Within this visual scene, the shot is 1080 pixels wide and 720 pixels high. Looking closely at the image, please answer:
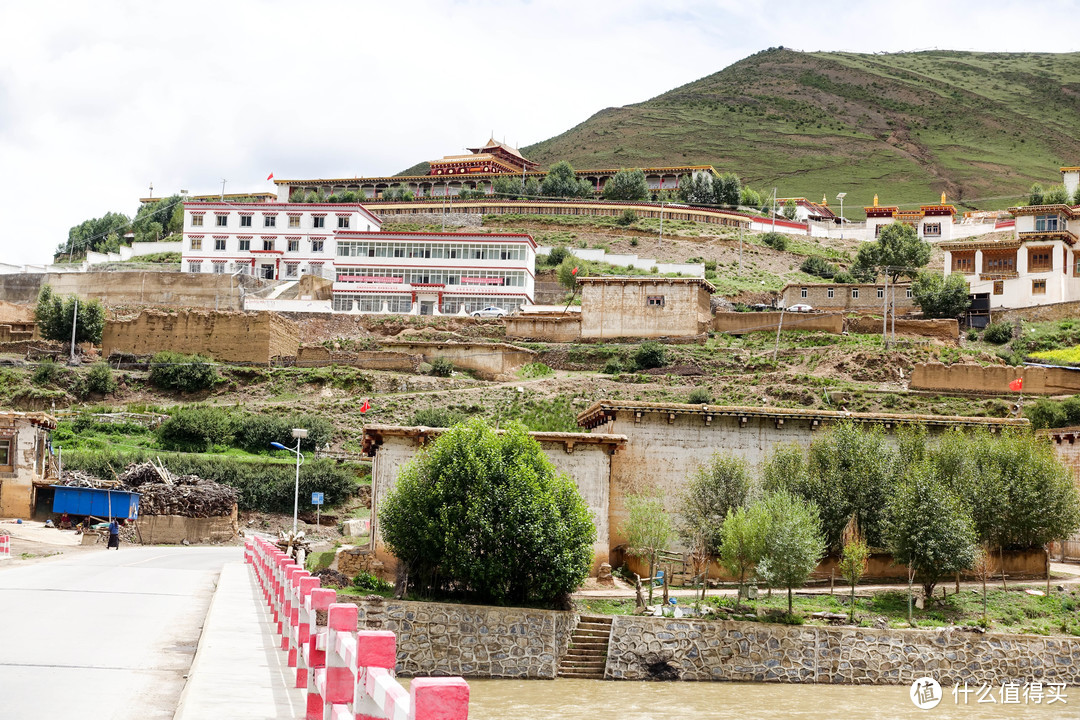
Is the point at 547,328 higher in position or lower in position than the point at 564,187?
lower

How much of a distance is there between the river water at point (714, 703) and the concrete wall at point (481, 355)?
4027 cm

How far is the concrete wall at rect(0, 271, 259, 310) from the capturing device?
79438 mm

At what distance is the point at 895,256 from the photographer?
78125mm

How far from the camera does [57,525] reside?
44344mm

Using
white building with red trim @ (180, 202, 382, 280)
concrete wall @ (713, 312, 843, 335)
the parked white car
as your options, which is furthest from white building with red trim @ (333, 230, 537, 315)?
concrete wall @ (713, 312, 843, 335)

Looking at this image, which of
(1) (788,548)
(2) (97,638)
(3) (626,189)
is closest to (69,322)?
(1) (788,548)

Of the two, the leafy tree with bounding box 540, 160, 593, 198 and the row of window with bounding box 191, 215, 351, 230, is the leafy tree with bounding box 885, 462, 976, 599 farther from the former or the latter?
the leafy tree with bounding box 540, 160, 593, 198

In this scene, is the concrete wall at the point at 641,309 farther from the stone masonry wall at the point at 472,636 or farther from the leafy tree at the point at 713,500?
the stone masonry wall at the point at 472,636

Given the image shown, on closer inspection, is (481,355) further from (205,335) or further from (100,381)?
(100,381)

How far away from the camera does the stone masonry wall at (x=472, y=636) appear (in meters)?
25.7

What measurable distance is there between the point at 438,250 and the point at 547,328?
609 inches

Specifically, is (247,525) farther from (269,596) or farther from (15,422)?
(269,596)

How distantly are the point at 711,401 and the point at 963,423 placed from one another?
21704 mm

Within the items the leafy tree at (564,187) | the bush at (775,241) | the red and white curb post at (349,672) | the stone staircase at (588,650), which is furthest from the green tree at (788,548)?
the leafy tree at (564,187)
